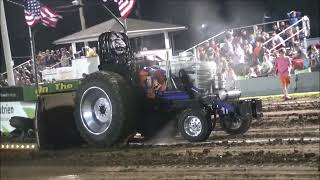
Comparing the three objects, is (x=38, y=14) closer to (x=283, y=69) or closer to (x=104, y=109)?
(x=104, y=109)

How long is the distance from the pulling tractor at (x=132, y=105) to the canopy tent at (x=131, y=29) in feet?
5.95

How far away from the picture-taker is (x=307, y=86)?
12438 mm

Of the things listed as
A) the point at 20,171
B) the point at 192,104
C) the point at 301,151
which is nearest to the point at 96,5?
the point at 192,104

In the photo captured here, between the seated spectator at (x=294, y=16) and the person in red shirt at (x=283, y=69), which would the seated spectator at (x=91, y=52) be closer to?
the seated spectator at (x=294, y=16)

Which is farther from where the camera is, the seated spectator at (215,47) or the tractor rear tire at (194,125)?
the seated spectator at (215,47)

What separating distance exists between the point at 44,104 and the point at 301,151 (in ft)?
12.4

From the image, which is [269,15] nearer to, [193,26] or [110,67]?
[193,26]

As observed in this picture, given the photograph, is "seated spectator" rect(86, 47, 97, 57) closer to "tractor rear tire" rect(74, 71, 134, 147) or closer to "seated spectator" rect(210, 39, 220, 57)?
"tractor rear tire" rect(74, 71, 134, 147)

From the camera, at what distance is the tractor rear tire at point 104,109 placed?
23.6 feet

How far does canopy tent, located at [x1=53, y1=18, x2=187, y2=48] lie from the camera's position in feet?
31.9

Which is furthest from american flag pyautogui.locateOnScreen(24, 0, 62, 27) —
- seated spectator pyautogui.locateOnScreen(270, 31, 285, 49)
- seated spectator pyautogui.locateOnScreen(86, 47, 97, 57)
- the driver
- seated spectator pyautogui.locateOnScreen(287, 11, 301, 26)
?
seated spectator pyautogui.locateOnScreen(287, 11, 301, 26)

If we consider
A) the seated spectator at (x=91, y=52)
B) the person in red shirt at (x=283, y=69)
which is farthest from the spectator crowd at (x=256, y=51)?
the seated spectator at (x=91, y=52)

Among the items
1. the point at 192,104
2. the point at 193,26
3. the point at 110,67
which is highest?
the point at 193,26

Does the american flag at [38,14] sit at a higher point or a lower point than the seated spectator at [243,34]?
higher
